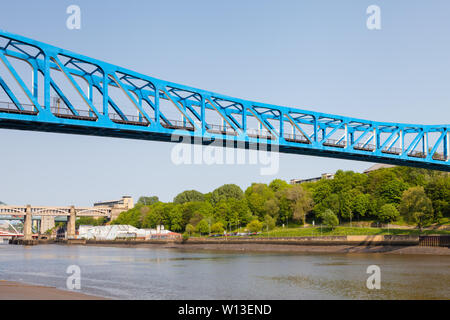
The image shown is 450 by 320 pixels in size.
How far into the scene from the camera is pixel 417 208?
85.6 metres

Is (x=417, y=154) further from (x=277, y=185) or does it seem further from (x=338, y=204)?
(x=277, y=185)

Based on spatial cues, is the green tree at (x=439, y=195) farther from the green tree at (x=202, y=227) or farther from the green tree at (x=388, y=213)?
the green tree at (x=202, y=227)

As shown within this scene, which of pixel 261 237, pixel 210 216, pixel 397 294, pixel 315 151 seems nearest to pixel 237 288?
pixel 397 294

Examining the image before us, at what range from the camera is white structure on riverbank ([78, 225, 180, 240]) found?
498 feet

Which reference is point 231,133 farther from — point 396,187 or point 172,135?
point 396,187

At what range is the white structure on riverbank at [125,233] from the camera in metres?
152

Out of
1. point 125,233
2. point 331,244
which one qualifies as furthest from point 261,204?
point 125,233

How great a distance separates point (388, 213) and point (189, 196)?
99.1 meters

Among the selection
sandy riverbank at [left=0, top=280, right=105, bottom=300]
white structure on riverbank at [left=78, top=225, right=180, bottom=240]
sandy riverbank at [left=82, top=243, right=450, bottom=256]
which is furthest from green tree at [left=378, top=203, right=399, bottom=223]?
sandy riverbank at [left=0, top=280, right=105, bottom=300]

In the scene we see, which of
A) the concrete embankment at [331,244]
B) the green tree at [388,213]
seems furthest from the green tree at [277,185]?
the green tree at [388,213]

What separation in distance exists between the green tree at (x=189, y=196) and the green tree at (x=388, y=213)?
94768 mm

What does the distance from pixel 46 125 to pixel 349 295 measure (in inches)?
1170

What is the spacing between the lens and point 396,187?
106188 mm
